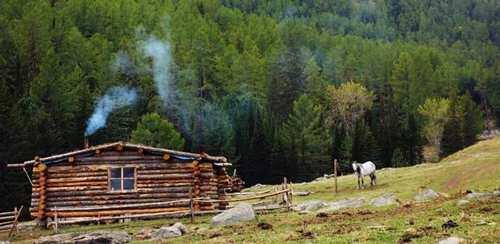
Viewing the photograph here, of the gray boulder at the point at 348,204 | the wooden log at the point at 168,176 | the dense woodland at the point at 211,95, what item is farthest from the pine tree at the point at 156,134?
the gray boulder at the point at 348,204

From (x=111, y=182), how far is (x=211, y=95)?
7274cm

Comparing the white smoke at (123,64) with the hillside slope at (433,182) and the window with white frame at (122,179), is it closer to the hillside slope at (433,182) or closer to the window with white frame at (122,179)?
the hillside slope at (433,182)

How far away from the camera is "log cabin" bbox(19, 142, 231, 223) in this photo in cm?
4309

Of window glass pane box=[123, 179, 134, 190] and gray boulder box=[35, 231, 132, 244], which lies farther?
window glass pane box=[123, 179, 134, 190]

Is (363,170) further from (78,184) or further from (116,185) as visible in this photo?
(78,184)

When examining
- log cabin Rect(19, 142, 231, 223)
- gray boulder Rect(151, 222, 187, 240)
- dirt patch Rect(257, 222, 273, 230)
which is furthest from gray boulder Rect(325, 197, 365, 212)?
gray boulder Rect(151, 222, 187, 240)

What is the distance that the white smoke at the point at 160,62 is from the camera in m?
104

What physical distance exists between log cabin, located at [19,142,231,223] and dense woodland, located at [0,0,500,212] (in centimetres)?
2178

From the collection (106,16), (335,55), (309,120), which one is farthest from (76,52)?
(335,55)

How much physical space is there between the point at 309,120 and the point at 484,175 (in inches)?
2396

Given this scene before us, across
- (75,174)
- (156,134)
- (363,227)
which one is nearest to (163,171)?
(75,174)

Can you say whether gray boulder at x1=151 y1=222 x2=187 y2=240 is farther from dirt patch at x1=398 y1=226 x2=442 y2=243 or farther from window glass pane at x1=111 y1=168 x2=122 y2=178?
window glass pane at x1=111 y1=168 x2=122 y2=178

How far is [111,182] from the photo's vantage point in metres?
43.8

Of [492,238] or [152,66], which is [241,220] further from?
[152,66]
